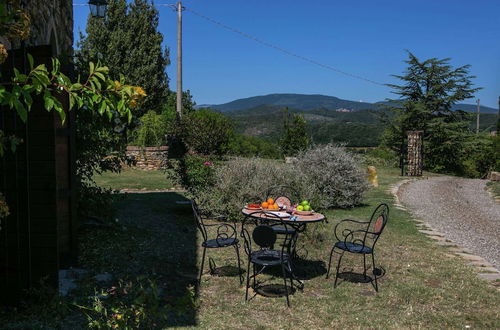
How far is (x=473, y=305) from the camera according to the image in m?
4.11

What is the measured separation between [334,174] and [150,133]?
350 inches

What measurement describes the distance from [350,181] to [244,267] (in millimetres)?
5033

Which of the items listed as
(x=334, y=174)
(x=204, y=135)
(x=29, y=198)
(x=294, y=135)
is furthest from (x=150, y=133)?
(x=29, y=198)

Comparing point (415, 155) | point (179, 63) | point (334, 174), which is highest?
point (179, 63)

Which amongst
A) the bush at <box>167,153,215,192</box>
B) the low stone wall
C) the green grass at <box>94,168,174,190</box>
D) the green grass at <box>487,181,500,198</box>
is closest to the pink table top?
the bush at <box>167,153,215,192</box>

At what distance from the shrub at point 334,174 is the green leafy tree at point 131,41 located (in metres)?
17.1

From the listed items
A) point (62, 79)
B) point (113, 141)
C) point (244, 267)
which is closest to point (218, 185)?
point (113, 141)

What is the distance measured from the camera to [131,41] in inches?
979

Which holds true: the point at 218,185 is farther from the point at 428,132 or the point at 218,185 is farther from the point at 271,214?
the point at 428,132

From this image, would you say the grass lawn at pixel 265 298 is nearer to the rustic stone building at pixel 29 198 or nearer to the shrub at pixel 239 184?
the rustic stone building at pixel 29 198

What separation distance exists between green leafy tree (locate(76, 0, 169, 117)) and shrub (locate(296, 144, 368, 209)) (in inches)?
673

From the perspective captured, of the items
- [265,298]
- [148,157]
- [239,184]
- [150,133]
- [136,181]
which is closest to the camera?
[265,298]

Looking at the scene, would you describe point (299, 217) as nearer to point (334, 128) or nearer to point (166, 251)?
point (166, 251)

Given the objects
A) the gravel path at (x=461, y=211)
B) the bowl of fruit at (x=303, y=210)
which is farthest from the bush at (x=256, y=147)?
the bowl of fruit at (x=303, y=210)
